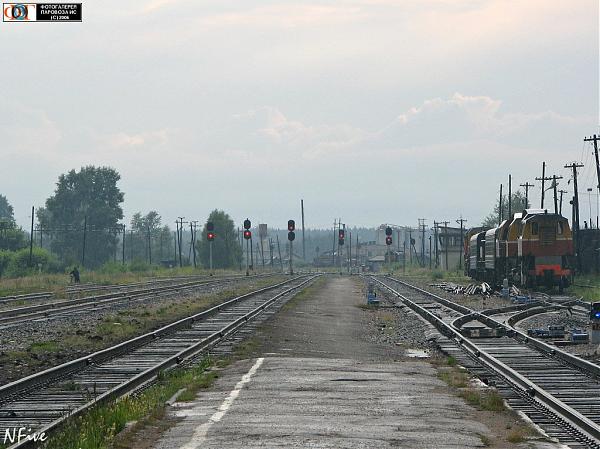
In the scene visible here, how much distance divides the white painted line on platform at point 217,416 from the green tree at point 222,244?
4944 inches

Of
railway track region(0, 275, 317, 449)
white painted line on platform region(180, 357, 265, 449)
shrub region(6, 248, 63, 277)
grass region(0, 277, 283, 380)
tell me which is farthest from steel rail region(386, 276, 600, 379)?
shrub region(6, 248, 63, 277)

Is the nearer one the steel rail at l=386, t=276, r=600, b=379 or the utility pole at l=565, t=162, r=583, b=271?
the steel rail at l=386, t=276, r=600, b=379

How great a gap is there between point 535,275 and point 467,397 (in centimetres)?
3311

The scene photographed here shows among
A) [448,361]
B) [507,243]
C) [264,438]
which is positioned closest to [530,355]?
[448,361]

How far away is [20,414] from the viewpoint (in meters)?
11.7

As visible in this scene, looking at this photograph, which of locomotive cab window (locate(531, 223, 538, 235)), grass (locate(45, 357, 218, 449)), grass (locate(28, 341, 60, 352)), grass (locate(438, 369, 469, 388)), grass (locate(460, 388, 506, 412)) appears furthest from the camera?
locomotive cab window (locate(531, 223, 538, 235))

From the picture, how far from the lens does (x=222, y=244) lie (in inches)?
5650

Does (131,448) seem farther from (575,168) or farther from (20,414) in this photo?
(575,168)

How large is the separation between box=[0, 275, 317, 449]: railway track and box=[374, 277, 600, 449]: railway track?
5.06m

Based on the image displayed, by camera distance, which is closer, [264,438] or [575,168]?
[264,438]

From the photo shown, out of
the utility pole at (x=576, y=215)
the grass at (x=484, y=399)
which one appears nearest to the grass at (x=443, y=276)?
the utility pole at (x=576, y=215)

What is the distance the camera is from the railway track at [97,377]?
11.6 meters

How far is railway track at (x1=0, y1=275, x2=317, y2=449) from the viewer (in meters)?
11.6

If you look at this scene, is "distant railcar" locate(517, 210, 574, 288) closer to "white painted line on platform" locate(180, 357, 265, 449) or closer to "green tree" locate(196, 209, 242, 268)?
"white painted line on platform" locate(180, 357, 265, 449)
